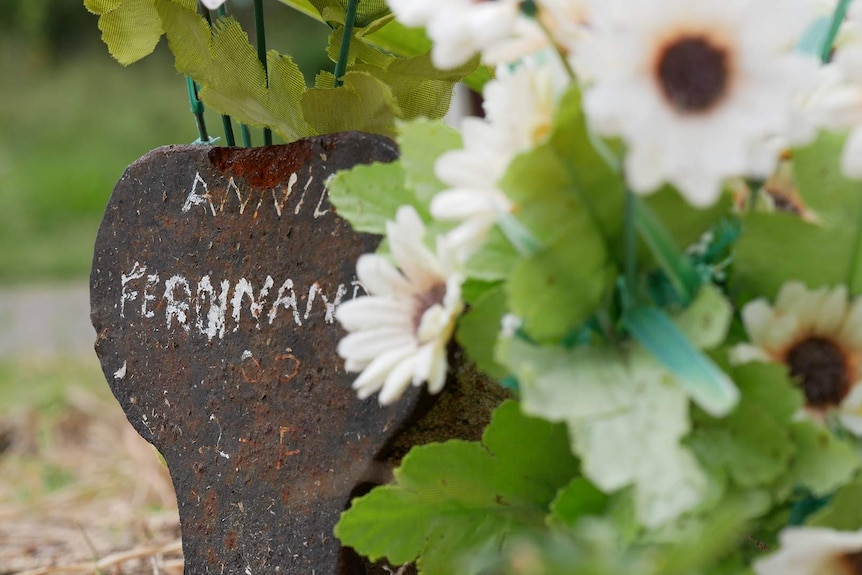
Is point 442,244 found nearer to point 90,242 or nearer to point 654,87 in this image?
point 654,87

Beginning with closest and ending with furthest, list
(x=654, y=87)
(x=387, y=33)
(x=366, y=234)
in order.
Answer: (x=654, y=87), (x=366, y=234), (x=387, y=33)

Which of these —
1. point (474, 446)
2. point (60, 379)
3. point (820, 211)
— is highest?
point (820, 211)

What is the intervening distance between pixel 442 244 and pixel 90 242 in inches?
146

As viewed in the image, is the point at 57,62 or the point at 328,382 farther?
the point at 57,62

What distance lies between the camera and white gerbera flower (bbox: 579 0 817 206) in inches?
11.1

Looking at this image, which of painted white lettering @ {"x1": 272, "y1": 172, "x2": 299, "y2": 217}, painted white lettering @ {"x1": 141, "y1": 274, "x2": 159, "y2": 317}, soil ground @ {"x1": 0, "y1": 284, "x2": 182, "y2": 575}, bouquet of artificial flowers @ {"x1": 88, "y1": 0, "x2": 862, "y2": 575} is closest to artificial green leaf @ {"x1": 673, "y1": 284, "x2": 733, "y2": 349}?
bouquet of artificial flowers @ {"x1": 88, "y1": 0, "x2": 862, "y2": 575}

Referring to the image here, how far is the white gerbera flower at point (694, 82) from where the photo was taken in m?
0.28

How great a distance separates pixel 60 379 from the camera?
2020 millimetres

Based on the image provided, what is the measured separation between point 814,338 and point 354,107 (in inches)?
13.4

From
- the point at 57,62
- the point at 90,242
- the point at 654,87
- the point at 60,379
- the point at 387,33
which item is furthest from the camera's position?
the point at 57,62

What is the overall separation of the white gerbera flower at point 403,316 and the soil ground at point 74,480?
1.80ft

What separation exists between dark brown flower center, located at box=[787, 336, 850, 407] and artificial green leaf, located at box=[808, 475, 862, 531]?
3 centimetres

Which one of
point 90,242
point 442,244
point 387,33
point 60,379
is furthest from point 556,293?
point 90,242

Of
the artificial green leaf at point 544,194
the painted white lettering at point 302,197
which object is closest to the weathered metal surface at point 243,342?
the painted white lettering at point 302,197
